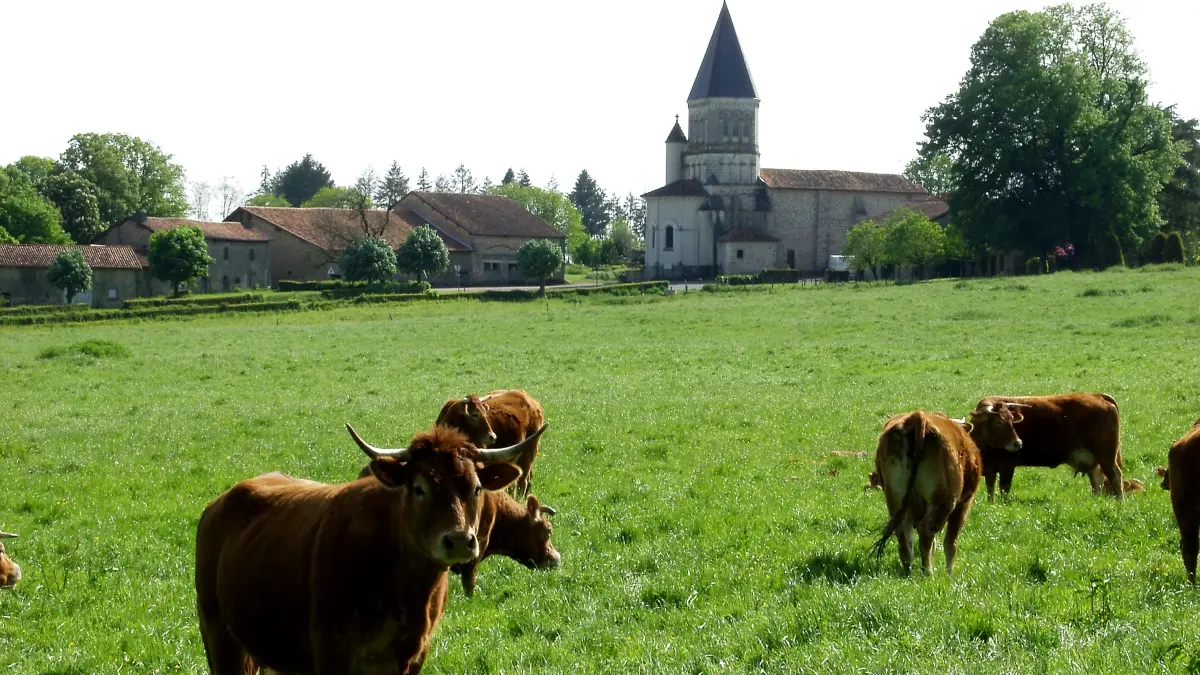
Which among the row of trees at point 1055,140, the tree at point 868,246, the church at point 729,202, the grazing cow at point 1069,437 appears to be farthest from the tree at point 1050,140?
the grazing cow at point 1069,437

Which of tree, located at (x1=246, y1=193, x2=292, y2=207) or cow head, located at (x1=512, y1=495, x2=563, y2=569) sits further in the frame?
tree, located at (x1=246, y1=193, x2=292, y2=207)

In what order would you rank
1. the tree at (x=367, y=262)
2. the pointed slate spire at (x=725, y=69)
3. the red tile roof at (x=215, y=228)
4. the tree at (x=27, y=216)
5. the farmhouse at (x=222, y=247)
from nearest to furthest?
the tree at (x=367, y=262), the farmhouse at (x=222, y=247), the red tile roof at (x=215, y=228), the tree at (x=27, y=216), the pointed slate spire at (x=725, y=69)

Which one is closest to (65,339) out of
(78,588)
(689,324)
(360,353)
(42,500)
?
(360,353)

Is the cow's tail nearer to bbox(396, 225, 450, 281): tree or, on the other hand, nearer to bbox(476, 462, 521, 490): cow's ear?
bbox(476, 462, 521, 490): cow's ear

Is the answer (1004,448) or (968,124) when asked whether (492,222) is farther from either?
(1004,448)

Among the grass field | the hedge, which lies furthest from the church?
the grass field

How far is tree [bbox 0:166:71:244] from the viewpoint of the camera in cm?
9262

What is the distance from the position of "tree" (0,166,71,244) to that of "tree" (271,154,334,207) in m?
59.4

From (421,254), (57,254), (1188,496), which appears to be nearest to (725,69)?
(421,254)

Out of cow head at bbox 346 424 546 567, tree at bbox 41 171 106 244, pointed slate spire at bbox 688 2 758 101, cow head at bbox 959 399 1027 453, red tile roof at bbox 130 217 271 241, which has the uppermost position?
pointed slate spire at bbox 688 2 758 101

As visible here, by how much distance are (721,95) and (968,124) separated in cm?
3418

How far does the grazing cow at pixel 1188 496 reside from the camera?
8.84 metres

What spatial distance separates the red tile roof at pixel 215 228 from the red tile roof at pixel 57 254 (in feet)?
19.3

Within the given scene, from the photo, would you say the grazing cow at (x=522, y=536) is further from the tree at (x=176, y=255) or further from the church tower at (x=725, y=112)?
the church tower at (x=725, y=112)
